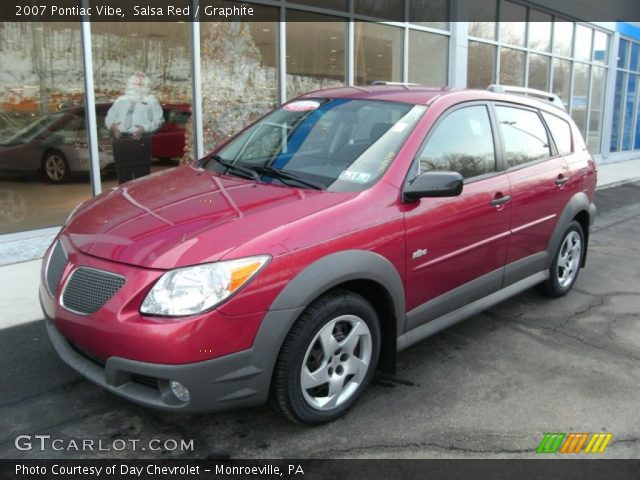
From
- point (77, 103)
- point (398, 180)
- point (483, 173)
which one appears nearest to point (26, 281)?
point (77, 103)

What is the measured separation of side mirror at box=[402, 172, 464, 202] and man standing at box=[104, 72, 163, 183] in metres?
5.06

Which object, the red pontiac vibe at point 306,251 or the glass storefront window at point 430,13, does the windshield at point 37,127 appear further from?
the glass storefront window at point 430,13

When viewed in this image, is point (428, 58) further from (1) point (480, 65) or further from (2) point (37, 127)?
(2) point (37, 127)

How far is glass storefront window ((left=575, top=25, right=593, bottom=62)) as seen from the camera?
54.7 feet

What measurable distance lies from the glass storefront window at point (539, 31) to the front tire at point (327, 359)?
13612 mm

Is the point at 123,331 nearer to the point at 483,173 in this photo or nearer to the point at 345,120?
the point at 345,120

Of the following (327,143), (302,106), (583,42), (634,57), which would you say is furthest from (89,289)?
(634,57)

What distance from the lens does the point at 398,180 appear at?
10.9ft

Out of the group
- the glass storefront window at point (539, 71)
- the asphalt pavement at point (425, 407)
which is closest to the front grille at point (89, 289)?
the asphalt pavement at point (425, 407)

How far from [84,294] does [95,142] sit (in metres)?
4.58

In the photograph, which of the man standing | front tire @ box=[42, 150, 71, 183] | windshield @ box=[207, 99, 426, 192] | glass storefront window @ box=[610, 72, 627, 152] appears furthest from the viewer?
glass storefront window @ box=[610, 72, 627, 152]

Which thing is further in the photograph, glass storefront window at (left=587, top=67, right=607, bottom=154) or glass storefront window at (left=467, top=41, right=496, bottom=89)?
glass storefront window at (left=587, top=67, right=607, bottom=154)

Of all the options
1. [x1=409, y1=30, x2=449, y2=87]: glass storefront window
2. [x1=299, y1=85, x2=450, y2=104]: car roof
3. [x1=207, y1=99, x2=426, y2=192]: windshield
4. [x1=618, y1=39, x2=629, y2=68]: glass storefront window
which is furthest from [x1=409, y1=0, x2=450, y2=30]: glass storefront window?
[x1=618, y1=39, x2=629, y2=68]: glass storefront window

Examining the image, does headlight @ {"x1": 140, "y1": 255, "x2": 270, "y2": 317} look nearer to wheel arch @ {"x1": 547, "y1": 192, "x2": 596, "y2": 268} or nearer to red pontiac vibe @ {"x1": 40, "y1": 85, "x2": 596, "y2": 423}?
red pontiac vibe @ {"x1": 40, "y1": 85, "x2": 596, "y2": 423}
